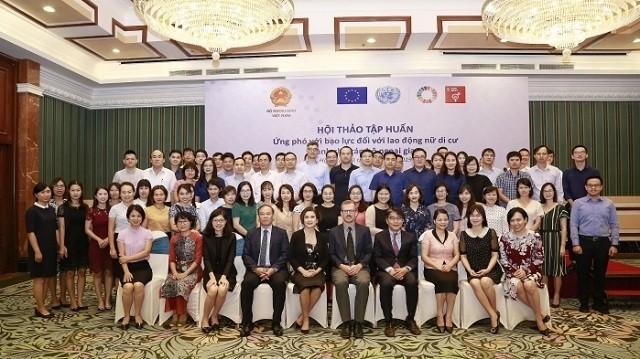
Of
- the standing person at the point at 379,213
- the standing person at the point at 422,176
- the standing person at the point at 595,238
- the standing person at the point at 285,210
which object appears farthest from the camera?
the standing person at the point at 422,176

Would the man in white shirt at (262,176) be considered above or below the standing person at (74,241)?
above

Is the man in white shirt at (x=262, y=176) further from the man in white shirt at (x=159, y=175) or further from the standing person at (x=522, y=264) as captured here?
the standing person at (x=522, y=264)

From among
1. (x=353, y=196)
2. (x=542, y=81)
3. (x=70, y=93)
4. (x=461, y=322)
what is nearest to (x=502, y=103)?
(x=542, y=81)

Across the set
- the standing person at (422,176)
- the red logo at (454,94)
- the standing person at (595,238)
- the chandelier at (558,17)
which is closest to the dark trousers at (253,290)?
the standing person at (422,176)

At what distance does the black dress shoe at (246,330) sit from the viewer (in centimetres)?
396

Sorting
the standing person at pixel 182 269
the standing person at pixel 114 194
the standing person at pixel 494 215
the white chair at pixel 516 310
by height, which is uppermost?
the standing person at pixel 114 194

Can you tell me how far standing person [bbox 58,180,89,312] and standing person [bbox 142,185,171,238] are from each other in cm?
67

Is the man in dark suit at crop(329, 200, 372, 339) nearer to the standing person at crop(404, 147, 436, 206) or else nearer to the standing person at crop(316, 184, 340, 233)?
the standing person at crop(316, 184, 340, 233)

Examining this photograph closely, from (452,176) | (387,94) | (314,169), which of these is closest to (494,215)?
(452,176)

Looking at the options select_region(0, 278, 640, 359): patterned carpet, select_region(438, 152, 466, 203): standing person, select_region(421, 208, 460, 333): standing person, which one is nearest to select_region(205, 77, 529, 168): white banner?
select_region(438, 152, 466, 203): standing person

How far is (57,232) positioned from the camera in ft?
15.2

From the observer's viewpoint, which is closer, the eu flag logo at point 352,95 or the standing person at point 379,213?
the standing person at point 379,213

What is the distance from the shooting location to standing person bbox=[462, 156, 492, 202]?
5211mm

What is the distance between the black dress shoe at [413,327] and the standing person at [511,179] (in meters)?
1.97
